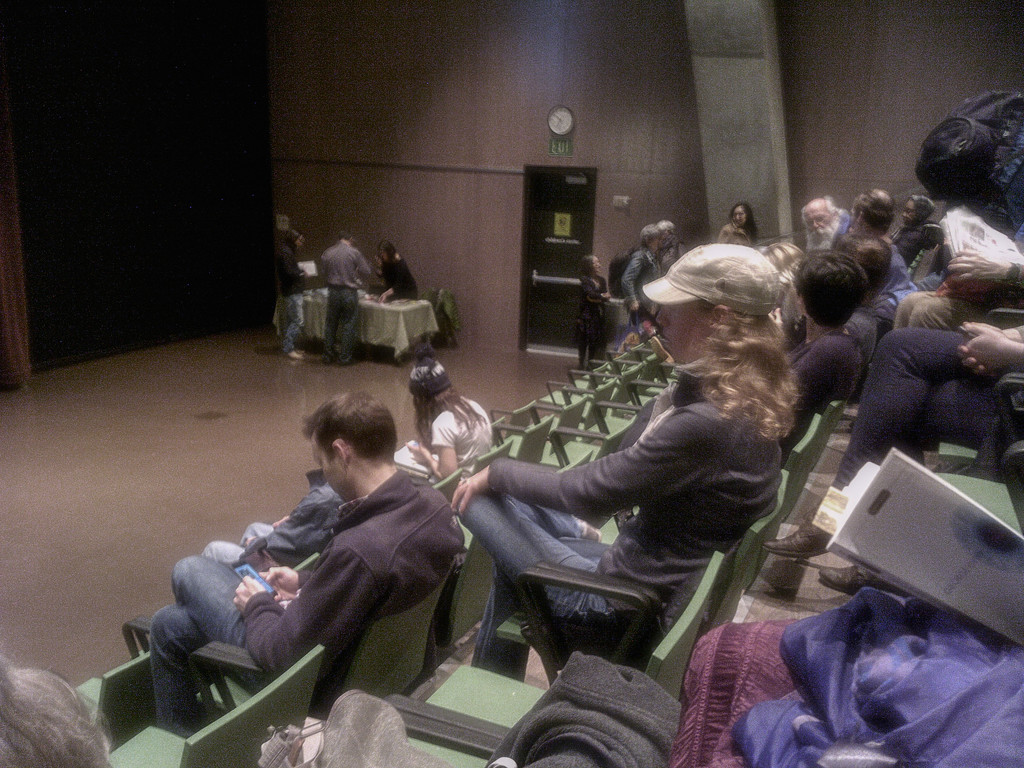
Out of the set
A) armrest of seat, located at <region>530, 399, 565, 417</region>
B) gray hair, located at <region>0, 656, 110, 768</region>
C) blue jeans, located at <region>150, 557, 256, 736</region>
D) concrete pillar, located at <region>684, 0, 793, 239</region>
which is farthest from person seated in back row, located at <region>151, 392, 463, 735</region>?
concrete pillar, located at <region>684, 0, 793, 239</region>

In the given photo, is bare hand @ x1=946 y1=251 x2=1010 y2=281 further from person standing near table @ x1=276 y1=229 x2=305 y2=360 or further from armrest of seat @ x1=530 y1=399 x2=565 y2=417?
person standing near table @ x1=276 y1=229 x2=305 y2=360

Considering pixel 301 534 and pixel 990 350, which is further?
pixel 301 534

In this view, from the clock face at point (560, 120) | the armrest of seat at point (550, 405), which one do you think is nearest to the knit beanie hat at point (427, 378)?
the armrest of seat at point (550, 405)

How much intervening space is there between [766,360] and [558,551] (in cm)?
70

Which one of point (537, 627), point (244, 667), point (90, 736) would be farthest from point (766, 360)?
point (90, 736)

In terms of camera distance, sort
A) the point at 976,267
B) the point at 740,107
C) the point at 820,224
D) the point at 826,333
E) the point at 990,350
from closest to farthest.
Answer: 1. the point at 990,350
2. the point at 976,267
3. the point at 826,333
4. the point at 820,224
5. the point at 740,107

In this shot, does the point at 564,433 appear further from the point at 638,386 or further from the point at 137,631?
the point at 137,631

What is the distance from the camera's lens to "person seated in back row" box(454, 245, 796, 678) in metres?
1.64

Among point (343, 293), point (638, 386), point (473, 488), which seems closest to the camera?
point (473, 488)

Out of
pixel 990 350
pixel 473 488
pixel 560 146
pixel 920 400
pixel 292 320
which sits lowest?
pixel 292 320

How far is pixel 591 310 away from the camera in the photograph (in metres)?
7.50

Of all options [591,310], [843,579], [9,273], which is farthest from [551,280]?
[843,579]

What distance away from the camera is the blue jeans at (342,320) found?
309 inches

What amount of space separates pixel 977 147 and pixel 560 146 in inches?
224
